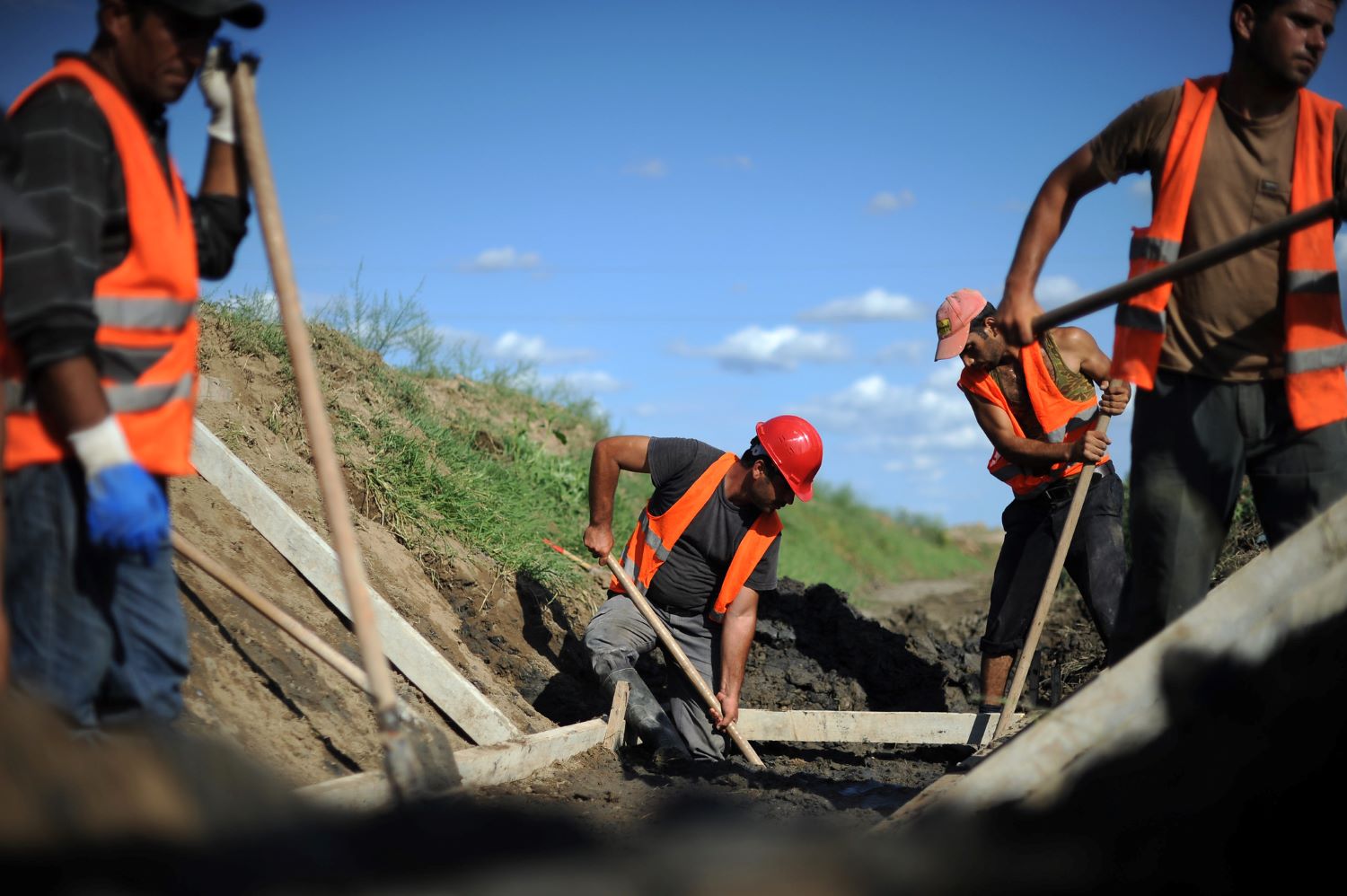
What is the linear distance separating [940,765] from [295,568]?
129 inches

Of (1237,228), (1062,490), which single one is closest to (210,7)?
(1237,228)

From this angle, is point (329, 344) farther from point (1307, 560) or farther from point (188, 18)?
point (1307, 560)

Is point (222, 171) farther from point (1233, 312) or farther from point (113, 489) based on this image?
point (1233, 312)

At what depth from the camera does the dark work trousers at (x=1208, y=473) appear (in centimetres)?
290

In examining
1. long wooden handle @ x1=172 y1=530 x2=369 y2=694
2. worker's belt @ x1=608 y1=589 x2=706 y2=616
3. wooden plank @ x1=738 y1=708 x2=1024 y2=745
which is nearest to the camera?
long wooden handle @ x1=172 y1=530 x2=369 y2=694

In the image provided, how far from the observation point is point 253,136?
2725mm

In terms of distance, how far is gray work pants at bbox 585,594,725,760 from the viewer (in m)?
5.41

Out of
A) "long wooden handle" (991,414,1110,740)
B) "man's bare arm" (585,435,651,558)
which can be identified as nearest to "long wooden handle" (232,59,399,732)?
"man's bare arm" (585,435,651,558)

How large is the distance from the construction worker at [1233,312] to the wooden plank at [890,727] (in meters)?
2.44

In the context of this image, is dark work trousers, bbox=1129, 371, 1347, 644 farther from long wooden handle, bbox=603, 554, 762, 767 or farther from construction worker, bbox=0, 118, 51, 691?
long wooden handle, bbox=603, 554, 762, 767

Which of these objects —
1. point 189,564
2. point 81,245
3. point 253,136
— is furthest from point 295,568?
point 81,245

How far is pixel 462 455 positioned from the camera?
7.26 m

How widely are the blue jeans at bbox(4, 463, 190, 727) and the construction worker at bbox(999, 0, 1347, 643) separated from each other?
2268 mm

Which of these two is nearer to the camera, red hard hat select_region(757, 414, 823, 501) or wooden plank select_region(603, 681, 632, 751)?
wooden plank select_region(603, 681, 632, 751)
